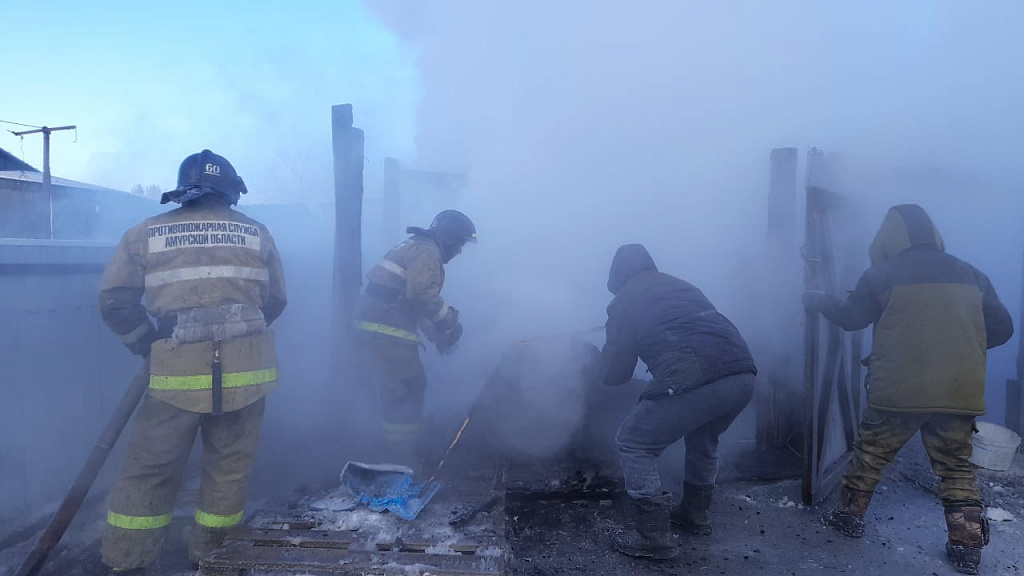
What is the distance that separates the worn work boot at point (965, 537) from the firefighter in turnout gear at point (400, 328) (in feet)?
10.1

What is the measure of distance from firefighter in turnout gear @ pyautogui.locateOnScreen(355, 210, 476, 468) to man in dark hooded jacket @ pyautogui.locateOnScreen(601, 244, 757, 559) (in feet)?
4.25

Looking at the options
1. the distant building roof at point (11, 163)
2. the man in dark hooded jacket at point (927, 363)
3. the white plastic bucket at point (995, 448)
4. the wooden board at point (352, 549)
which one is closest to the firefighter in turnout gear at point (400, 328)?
the wooden board at point (352, 549)

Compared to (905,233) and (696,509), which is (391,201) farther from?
(905,233)

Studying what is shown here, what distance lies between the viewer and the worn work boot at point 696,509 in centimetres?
325

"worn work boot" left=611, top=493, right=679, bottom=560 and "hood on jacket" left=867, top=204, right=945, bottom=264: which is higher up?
"hood on jacket" left=867, top=204, right=945, bottom=264

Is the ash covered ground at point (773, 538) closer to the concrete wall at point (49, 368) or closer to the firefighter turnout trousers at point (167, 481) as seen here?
the firefighter turnout trousers at point (167, 481)

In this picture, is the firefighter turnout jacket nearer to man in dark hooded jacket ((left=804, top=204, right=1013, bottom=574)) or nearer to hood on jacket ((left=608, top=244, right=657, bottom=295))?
hood on jacket ((left=608, top=244, right=657, bottom=295))

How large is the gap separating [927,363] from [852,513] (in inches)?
37.8

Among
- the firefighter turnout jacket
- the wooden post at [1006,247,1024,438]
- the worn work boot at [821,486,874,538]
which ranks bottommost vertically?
the worn work boot at [821,486,874,538]

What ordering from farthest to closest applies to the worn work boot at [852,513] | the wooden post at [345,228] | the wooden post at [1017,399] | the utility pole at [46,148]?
the utility pole at [46,148] → the wooden post at [1017,399] → the wooden post at [345,228] → the worn work boot at [852,513]

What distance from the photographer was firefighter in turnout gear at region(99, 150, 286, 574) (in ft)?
8.61

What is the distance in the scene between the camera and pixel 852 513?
3271 millimetres

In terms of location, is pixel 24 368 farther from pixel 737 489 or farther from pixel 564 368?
pixel 737 489

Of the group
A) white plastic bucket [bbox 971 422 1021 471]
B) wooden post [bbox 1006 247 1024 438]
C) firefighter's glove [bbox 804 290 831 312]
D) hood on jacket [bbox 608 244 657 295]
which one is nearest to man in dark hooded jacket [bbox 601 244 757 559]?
hood on jacket [bbox 608 244 657 295]
